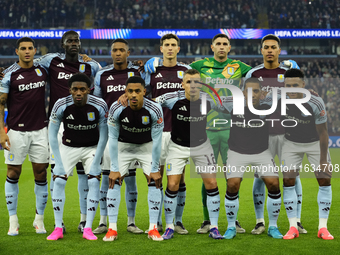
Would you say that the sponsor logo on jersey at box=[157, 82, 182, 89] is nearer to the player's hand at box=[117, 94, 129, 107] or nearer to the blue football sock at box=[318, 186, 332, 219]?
the player's hand at box=[117, 94, 129, 107]

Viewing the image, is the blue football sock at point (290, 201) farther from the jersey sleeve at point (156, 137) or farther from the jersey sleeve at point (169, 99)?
the jersey sleeve at point (169, 99)

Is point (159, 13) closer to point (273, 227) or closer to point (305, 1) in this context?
point (305, 1)

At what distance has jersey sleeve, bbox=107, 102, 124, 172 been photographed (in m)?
5.41

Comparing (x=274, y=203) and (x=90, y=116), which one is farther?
(x=90, y=116)

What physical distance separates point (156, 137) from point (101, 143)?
27.7 inches

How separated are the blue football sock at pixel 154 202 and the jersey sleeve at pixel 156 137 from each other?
24 centimetres

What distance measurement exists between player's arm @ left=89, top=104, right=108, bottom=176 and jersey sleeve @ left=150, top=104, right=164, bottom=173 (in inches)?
24.6

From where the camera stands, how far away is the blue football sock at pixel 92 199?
5527 mm

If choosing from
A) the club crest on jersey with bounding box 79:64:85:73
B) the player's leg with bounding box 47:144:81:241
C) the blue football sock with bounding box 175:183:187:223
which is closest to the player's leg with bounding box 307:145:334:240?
the blue football sock with bounding box 175:183:187:223

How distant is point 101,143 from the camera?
5.53 metres

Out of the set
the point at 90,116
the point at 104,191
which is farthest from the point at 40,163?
the point at 90,116

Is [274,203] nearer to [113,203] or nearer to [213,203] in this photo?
[213,203]

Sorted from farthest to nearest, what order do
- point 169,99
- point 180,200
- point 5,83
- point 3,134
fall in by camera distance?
1. point 180,200
2. point 5,83
3. point 3,134
4. point 169,99

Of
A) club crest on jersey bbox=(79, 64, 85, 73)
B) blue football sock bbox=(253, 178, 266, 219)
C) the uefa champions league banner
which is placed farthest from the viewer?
the uefa champions league banner
